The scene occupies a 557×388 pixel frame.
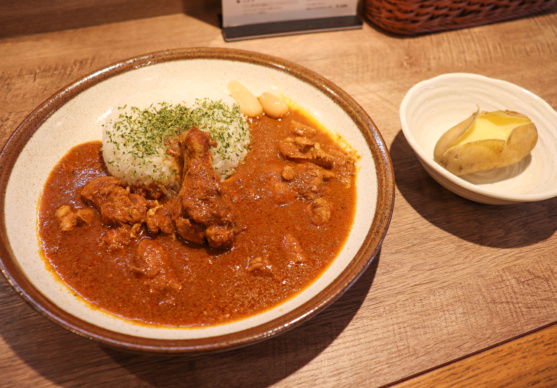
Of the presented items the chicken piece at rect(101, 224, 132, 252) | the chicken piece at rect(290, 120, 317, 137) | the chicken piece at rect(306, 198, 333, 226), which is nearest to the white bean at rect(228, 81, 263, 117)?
the chicken piece at rect(290, 120, 317, 137)

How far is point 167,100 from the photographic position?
2975mm

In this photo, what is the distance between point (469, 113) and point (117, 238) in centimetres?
286

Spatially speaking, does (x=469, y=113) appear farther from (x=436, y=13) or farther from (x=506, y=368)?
(x=506, y=368)

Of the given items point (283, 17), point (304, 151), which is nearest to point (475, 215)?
point (304, 151)

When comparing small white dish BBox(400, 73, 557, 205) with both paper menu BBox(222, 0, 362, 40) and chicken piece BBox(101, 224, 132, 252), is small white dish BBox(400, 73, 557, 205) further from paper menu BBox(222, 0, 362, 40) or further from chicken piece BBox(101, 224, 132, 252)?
chicken piece BBox(101, 224, 132, 252)

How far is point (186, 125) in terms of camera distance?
Result: 2781 mm

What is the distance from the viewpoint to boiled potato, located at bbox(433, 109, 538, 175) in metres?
2.58

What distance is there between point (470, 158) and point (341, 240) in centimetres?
106

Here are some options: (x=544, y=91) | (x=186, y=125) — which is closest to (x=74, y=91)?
(x=186, y=125)

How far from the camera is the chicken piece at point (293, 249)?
227 centimetres

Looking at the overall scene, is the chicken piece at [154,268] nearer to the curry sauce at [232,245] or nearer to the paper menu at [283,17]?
the curry sauce at [232,245]

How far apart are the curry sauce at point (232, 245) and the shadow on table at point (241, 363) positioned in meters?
0.19

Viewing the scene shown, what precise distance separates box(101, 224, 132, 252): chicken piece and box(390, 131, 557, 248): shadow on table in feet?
6.21

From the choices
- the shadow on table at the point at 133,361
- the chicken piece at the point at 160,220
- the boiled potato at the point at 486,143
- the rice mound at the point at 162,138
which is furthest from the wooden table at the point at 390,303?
the rice mound at the point at 162,138
